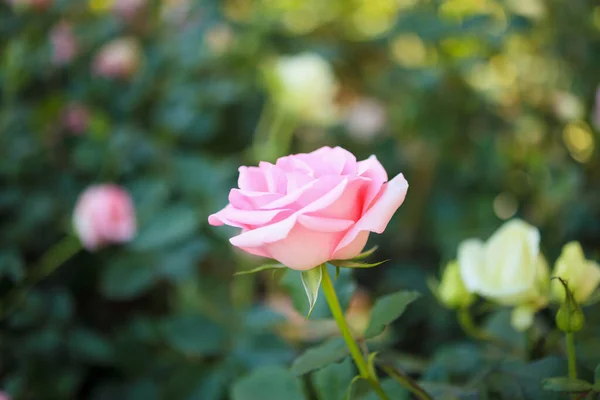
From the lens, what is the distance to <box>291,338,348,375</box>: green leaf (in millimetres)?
387

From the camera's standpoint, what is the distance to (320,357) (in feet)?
1.32

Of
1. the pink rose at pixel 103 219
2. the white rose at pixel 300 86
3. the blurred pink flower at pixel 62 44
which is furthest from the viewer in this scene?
the blurred pink flower at pixel 62 44

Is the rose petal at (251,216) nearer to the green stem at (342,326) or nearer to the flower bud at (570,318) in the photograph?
the green stem at (342,326)

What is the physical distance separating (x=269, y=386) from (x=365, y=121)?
1002 millimetres

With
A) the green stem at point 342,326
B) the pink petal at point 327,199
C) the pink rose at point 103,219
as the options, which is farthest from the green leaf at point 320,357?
the pink rose at point 103,219

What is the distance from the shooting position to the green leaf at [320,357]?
0.39 meters

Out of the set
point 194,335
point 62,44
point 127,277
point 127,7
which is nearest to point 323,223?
point 194,335

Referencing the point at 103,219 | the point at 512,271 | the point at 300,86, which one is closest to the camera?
the point at 512,271

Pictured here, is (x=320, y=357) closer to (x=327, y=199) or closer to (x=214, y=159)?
(x=327, y=199)

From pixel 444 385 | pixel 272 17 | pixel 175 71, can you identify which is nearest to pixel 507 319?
pixel 444 385

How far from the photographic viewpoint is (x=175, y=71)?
1.29 m

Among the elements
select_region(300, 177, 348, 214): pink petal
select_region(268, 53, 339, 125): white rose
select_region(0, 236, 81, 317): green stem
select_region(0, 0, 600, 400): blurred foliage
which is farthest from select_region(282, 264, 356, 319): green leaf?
select_region(268, 53, 339, 125): white rose

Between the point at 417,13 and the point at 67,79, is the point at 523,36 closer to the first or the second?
the point at 417,13

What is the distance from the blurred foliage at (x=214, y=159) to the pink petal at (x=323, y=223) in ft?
1.70
